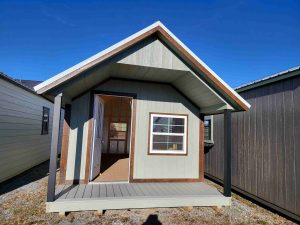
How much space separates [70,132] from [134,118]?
1.85 m

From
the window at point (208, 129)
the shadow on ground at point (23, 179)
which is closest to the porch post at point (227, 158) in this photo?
the window at point (208, 129)

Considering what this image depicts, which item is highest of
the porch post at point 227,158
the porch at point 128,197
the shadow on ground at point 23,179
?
the porch post at point 227,158

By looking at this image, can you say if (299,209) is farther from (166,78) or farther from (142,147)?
(166,78)

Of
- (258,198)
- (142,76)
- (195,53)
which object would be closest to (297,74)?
(195,53)

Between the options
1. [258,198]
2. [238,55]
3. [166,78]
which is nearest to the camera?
[258,198]

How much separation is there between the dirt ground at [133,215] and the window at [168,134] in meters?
1.88

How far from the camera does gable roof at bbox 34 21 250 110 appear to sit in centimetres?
414

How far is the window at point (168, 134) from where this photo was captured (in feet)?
20.8

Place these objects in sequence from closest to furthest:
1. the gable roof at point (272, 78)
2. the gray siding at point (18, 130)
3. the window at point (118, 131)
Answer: the gable roof at point (272, 78), the gray siding at point (18, 130), the window at point (118, 131)

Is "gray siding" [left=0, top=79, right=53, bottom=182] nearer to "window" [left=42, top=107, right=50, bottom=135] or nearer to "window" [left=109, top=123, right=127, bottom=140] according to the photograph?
"window" [left=42, top=107, right=50, bottom=135]

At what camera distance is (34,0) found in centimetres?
746

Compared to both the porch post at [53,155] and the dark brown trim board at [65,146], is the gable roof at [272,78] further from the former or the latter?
the dark brown trim board at [65,146]

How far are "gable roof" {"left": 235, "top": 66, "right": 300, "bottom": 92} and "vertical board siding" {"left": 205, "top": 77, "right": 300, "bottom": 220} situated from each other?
0.11 meters

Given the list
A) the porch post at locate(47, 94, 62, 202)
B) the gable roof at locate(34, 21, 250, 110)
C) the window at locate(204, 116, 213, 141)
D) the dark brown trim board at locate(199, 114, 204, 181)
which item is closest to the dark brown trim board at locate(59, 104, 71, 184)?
the porch post at locate(47, 94, 62, 202)
